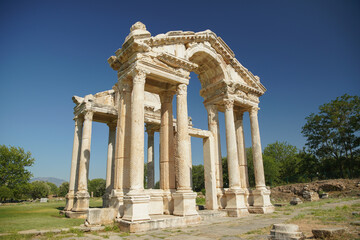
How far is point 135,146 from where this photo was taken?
438 inches

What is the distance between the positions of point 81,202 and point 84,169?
240 centimetres

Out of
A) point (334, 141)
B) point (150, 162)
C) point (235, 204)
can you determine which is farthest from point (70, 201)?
point (334, 141)

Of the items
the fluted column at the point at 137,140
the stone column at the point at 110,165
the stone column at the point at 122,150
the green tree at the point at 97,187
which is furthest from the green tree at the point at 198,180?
the fluted column at the point at 137,140

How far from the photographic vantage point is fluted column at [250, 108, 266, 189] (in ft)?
58.0

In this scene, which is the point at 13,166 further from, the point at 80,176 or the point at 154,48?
the point at 154,48

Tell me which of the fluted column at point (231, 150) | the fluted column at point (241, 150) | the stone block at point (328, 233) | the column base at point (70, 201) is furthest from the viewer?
the column base at point (70, 201)

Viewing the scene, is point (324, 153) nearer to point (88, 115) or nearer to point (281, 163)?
point (281, 163)

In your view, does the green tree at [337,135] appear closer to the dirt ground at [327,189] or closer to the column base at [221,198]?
the dirt ground at [327,189]

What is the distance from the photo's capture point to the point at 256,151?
18.3 meters

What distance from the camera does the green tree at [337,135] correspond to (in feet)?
127

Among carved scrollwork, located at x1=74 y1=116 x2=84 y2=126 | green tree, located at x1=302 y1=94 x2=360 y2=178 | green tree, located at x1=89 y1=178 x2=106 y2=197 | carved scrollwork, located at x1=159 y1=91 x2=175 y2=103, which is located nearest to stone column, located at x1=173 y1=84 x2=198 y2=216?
carved scrollwork, located at x1=159 y1=91 x2=175 y2=103

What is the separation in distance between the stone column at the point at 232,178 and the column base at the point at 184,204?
4330 mm

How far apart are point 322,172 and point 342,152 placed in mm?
5411

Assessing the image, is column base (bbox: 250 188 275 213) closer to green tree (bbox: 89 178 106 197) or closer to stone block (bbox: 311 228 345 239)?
stone block (bbox: 311 228 345 239)
